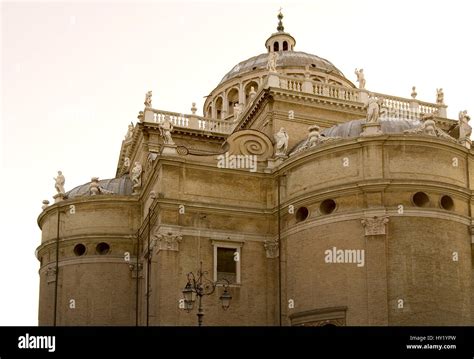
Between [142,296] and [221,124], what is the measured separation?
36.0 feet

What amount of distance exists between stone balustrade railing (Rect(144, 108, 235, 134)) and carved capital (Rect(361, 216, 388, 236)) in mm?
13173

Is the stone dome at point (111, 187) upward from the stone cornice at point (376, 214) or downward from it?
upward

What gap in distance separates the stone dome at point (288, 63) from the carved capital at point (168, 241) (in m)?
20.0

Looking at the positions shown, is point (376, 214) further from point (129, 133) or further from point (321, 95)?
point (129, 133)

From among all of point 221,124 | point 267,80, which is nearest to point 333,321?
point 267,80

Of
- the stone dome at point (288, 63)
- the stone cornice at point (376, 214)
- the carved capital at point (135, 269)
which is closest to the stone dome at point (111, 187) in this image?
the carved capital at point (135, 269)

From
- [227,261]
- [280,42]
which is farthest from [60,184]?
[280,42]

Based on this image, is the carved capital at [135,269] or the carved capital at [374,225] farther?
the carved capital at [135,269]

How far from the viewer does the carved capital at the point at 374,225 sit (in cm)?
2967

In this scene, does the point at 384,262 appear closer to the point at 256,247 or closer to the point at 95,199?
the point at 256,247

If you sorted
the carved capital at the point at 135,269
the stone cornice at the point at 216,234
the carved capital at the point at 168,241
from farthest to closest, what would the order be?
1. the carved capital at the point at 135,269
2. the stone cornice at the point at 216,234
3. the carved capital at the point at 168,241

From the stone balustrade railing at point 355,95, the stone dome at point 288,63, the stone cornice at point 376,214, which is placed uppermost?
the stone dome at point 288,63

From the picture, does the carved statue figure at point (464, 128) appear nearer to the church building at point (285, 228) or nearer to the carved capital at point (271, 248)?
the church building at point (285, 228)

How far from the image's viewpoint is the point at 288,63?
162 feet
